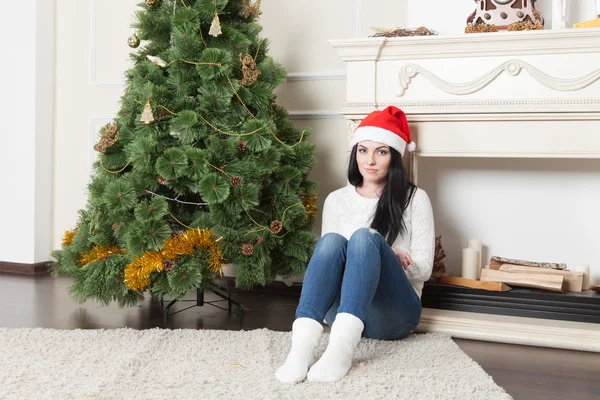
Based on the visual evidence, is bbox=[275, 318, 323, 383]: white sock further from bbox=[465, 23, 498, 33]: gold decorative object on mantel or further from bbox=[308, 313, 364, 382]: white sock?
bbox=[465, 23, 498, 33]: gold decorative object on mantel

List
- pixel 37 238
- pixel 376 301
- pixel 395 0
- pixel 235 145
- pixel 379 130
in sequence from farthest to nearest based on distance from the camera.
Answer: pixel 37 238 < pixel 395 0 < pixel 235 145 < pixel 379 130 < pixel 376 301

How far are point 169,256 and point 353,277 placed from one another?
796mm

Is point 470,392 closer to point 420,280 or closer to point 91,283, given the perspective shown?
point 420,280

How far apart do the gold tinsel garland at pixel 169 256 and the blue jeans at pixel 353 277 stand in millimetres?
563

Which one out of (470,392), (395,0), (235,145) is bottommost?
(470,392)

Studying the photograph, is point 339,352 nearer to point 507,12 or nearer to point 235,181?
point 235,181

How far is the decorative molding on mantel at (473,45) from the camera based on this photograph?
2385 mm

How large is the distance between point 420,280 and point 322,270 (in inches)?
19.3

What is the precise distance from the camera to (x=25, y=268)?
371 centimetres

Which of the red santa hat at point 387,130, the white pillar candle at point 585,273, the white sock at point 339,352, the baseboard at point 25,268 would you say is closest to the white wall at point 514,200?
the white pillar candle at point 585,273

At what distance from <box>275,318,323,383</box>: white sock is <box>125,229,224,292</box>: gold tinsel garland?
2.15 ft

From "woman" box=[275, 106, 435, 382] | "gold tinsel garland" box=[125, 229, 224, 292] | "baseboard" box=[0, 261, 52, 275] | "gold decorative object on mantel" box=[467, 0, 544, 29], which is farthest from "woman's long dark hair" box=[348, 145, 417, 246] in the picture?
"baseboard" box=[0, 261, 52, 275]

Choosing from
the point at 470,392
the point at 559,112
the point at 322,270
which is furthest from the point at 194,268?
the point at 559,112

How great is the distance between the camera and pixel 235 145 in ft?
8.33
